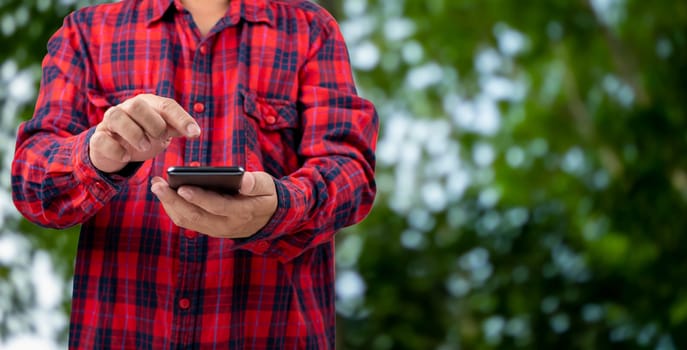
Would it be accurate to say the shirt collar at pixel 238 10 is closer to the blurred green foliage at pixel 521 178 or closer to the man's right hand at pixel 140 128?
the man's right hand at pixel 140 128

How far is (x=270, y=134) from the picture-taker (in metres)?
1.21

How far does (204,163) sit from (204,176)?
224 mm

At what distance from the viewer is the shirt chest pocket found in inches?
46.3

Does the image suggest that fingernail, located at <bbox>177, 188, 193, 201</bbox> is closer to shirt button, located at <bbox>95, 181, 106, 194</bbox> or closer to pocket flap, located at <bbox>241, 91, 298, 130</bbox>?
shirt button, located at <bbox>95, 181, 106, 194</bbox>

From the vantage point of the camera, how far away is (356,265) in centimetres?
333

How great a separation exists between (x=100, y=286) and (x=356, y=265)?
7.28ft

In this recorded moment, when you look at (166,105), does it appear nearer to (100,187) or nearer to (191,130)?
(191,130)

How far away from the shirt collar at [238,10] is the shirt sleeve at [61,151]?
108 mm

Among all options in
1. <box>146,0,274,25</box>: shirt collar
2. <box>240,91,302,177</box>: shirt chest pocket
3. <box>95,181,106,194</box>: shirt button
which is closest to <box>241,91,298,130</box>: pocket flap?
<box>240,91,302,177</box>: shirt chest pocket

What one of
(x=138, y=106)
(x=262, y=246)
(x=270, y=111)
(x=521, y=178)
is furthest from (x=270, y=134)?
(x=521, y=178)

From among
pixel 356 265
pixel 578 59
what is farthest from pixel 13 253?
pixel 578 59

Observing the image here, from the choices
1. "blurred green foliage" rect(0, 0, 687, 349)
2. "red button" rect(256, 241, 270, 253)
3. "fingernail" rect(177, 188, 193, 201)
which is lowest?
"red button" rect(256, 241, 270, 253)

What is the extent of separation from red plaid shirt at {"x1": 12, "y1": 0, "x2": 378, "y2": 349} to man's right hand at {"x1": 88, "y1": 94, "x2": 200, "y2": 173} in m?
0.06

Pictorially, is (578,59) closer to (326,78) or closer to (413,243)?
(413,243)
